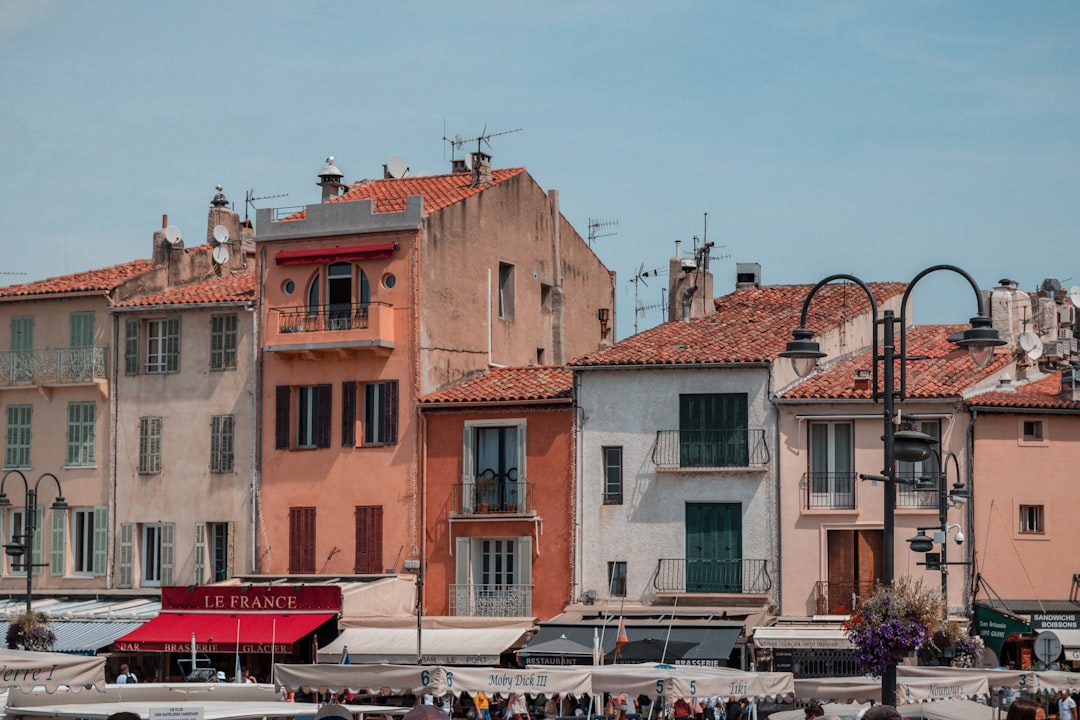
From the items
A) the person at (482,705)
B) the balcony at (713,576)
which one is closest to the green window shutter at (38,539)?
the person at (482,705)

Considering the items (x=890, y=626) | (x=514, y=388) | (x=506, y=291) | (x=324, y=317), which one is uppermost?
(x=506, y=291)

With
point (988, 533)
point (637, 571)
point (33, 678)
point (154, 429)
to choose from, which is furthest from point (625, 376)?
point (33, 678)

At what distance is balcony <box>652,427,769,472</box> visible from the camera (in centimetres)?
4003

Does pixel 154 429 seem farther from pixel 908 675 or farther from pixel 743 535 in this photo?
pixel 908 675

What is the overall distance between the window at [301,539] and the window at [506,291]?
684cm

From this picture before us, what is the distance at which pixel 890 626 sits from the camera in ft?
75.4

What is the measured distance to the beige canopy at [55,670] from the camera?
86.8 feet

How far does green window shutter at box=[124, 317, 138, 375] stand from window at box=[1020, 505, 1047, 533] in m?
21.0

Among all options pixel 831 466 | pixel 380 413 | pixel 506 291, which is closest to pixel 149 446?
pixel 380 413

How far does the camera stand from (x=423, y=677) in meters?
29.7

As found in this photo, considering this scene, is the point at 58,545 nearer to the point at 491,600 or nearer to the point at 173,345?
the point at 173,345

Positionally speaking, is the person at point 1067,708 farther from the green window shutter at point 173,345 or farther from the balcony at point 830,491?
the green window shutter at point 173,345

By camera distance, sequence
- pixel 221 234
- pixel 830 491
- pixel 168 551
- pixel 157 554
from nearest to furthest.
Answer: pixel 830 491 → pixel 168 551 → pixel 157 554 → pixel 221 234

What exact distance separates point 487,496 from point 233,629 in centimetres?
626
